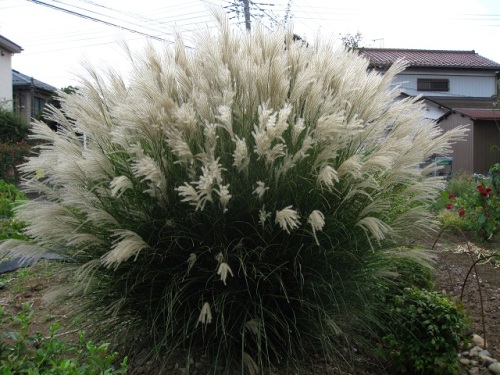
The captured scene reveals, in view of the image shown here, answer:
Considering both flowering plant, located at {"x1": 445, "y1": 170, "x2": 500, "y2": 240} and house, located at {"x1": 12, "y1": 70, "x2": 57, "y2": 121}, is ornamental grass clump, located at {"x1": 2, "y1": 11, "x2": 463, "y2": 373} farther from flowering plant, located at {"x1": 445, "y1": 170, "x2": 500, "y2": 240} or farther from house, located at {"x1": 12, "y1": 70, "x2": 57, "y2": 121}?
house, located at {"x1": 12, "y1": 70, "x2": 57, "y2": 121}

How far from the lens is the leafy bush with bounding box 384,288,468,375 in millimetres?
2516

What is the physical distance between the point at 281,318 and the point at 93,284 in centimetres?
95

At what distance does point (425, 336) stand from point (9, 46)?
21468 mm

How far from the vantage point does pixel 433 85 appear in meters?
24.3

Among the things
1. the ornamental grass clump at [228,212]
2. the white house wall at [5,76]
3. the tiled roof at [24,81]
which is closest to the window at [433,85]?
the tiled roof at [24,81]

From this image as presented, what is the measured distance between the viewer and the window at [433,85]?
24.2 meters

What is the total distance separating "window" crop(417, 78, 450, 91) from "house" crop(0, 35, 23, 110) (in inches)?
728

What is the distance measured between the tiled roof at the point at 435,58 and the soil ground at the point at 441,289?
20237 mm

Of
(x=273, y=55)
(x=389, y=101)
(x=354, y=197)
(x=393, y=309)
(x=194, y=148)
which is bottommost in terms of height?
(x=393, y=309)

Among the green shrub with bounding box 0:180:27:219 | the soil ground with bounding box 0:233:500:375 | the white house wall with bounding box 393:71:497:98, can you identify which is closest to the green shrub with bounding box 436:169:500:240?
the soil ground with bounding box 0:233:500:375

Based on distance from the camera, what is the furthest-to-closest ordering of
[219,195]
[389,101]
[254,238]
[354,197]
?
[389,101] → [354,197] → [254,238] → [219,195]

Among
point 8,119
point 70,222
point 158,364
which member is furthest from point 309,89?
point 8,119

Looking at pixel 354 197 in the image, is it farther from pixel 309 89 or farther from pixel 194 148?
pixel 194 148

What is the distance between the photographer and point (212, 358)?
2.36 meters
